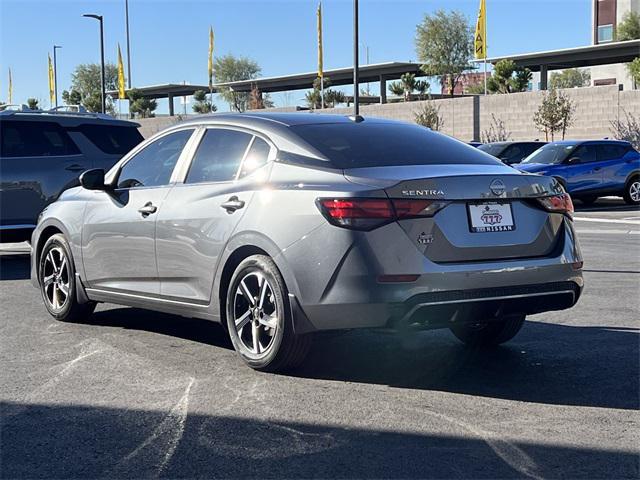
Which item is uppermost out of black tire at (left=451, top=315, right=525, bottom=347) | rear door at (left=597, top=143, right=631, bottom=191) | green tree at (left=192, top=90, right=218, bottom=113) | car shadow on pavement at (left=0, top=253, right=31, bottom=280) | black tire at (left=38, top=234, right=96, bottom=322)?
green tree at (left=192, top=90, right=218, bottom=113)

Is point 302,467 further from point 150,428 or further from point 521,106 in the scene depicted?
point 521,106

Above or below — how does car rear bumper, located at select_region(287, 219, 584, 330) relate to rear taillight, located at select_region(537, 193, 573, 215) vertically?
below

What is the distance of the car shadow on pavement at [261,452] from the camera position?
151 inches

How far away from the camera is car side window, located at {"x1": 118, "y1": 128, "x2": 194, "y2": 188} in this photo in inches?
259

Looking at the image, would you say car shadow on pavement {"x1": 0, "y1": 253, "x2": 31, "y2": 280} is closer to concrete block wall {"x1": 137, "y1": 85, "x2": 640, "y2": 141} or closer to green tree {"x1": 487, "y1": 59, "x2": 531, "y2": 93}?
concrete block wall {"x1": 137, "y1": 85, "x2": 640, "y2": 141}

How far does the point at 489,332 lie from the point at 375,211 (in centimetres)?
179

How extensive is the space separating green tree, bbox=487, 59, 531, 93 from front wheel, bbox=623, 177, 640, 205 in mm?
28546

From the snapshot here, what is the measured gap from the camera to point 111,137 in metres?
12.1

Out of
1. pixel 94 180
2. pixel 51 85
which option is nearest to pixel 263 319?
pixel 94 180

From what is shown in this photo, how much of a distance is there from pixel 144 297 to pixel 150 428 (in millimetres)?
2184

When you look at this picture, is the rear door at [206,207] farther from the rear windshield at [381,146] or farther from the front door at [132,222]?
the rear windshield at [381,146]

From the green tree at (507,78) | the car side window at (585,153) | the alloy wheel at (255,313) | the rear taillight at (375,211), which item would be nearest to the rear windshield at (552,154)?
the car side window at (585,153)

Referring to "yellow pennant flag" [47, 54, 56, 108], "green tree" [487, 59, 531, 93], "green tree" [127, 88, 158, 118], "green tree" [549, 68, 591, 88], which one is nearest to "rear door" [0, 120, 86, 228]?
"green tree" [487, 59, 531, 93]

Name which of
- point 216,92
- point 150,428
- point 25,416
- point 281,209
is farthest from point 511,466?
point 216,92
